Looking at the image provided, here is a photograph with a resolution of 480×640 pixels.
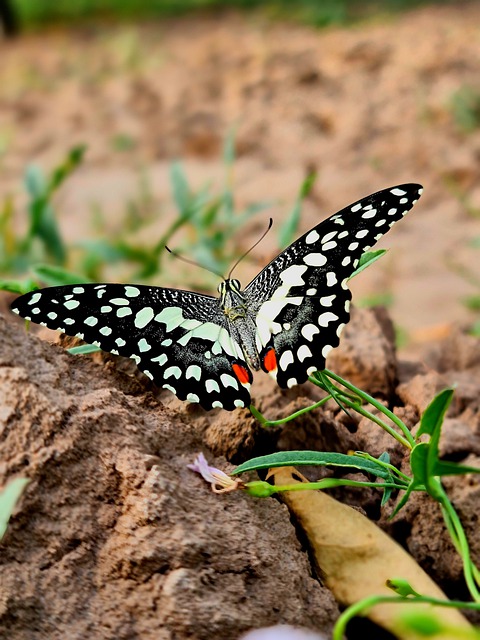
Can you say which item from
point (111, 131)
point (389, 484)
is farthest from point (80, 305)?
point (111, 131)

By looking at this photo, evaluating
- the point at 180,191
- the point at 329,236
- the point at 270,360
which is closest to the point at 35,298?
the point at 270,360

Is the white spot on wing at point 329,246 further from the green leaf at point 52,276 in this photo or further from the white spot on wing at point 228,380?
the green leaf at point 52,276

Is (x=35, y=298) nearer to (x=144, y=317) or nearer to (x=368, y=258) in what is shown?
(x=144, y=317)

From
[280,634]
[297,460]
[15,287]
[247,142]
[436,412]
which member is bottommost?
[280,634]

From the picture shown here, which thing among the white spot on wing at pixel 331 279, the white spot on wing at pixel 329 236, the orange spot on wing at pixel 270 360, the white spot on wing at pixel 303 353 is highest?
the white spot on wing at pixel 329 236

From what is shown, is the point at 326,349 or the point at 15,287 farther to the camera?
the point at 15,287

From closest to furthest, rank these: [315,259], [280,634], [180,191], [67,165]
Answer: [280,634]
[315,259]
[67,165]
[180,191]

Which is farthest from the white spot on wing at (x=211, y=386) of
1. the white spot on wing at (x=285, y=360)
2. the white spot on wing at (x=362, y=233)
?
the white spot on wing at (x=362, y=233)
